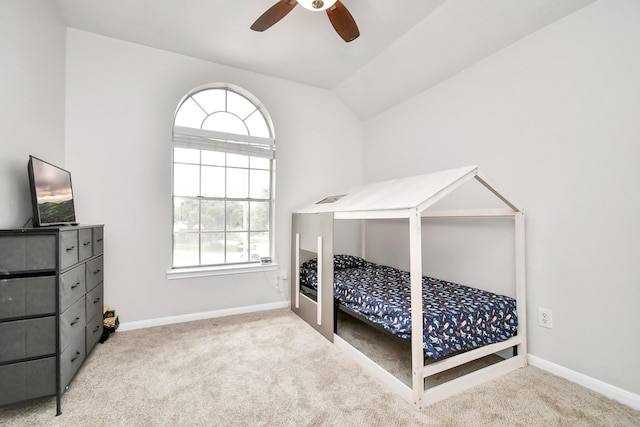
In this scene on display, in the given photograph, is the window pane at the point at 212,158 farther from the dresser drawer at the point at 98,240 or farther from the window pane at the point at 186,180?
the dresser drawer at the point at 98,240

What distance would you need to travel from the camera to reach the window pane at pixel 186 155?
299 cm

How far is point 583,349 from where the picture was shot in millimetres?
1829

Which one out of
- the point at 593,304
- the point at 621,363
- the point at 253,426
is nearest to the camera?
the point at 253,426

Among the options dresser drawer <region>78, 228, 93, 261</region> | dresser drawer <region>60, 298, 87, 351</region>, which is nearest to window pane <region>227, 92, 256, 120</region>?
dresser drawer <region>78, 228, 93, 261</region>

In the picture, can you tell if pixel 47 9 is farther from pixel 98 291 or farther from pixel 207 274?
pixel 207 274

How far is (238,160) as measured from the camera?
3271mm

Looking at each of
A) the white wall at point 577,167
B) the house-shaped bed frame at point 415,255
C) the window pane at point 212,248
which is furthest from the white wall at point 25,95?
the white wall at point 577,167

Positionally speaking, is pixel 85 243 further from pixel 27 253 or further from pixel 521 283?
pixel 521 283

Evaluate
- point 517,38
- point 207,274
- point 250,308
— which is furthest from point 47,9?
point 517,38

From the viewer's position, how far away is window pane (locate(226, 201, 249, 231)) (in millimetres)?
3230

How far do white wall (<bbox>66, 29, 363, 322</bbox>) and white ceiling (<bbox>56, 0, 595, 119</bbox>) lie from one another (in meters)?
0.18

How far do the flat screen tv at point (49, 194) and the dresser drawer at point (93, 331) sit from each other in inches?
29.7

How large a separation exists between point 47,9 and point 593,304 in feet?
14.0

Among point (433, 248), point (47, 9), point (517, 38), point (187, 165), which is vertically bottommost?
point (433, 248)
